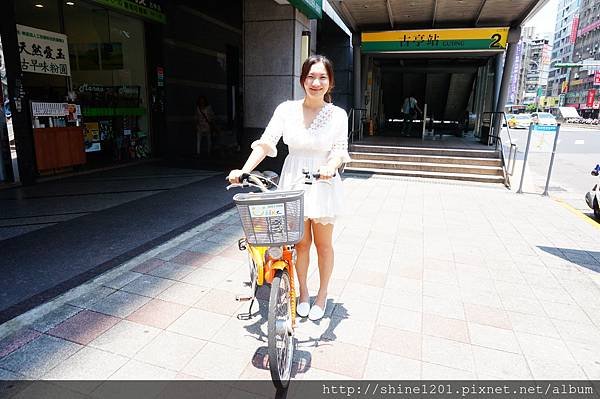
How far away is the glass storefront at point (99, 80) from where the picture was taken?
7.50 m

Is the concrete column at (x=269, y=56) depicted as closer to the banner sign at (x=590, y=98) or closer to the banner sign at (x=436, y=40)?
the banner sign at (x=436, y=40)

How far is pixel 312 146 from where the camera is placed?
2518 millimetres

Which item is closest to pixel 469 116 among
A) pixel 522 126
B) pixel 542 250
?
pixel 542 250

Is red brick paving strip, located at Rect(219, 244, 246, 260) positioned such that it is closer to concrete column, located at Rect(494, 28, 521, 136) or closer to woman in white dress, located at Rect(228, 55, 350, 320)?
woman in white dress, located at Rect(228, 55, 350, 320)

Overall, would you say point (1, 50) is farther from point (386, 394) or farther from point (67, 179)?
point (386, 394)

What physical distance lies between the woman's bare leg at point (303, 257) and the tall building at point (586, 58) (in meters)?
77.6

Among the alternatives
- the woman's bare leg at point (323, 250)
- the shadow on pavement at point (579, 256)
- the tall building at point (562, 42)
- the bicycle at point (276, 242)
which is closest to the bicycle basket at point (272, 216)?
the bicycle at point (276, 242)

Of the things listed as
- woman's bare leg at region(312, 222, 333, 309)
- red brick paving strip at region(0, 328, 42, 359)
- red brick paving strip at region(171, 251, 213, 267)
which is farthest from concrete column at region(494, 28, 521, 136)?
red brick paving strip at region(0, 328, 42, 359)

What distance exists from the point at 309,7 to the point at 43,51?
5.09m

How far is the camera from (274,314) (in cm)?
207

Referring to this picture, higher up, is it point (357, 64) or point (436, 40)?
point (436, 40)

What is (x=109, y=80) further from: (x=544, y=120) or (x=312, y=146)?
(x=544, y=120)

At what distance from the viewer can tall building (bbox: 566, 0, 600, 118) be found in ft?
212

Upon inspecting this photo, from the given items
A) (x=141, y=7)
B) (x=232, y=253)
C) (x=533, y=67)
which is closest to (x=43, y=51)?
(x=141, y=7)
